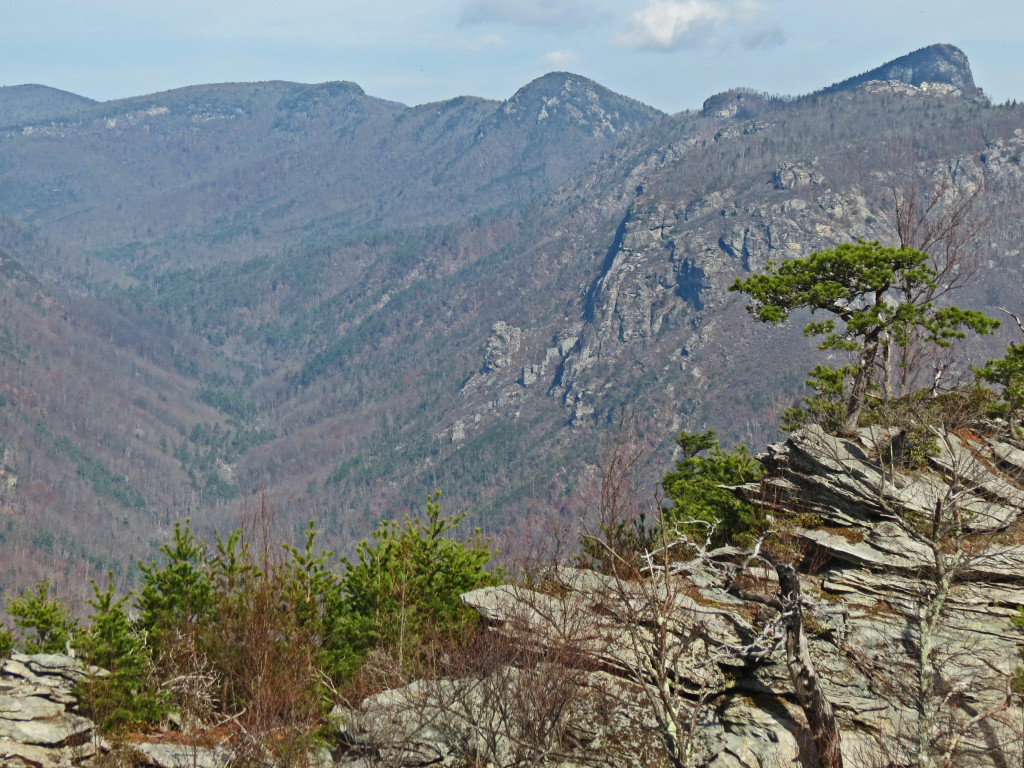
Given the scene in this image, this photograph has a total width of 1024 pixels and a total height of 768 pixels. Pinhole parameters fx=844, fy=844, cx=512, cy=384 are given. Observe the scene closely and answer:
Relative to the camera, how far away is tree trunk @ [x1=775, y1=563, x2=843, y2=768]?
733 inches

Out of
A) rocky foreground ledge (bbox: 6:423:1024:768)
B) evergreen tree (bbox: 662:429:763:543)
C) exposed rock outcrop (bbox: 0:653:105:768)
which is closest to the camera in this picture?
exposed rock outcrop (bbox: 0:653:105:768)

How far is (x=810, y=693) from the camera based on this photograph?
19.0 metres

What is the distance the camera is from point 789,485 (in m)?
28.4

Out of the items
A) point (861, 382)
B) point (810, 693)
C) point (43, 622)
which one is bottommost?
point (43, 622)

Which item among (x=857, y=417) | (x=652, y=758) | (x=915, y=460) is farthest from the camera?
(x=857, y=417)

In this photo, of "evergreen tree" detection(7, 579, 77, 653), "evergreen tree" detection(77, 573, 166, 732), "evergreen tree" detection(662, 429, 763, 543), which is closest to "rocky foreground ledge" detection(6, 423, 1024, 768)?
"evergreen tree" detection(77, 573, 166, 732)

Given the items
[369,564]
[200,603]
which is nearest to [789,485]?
[369,564]

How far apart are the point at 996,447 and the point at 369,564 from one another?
72.4ft

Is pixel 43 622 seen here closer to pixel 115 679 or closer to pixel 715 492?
pixel 115 679

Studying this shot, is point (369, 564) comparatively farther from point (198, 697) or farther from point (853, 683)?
point (853, 683)

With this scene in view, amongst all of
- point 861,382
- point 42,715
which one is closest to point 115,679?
point 42,715

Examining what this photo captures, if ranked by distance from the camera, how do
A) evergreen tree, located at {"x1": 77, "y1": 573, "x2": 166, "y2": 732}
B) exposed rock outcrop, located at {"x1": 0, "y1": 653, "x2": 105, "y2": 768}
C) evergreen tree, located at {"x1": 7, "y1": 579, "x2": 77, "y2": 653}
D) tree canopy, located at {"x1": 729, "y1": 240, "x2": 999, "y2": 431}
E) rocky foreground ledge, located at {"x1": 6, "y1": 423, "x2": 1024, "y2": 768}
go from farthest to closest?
tree canopy, located at {"x1": 729, "y1": 240, "x2": 999, "y2": 431}, evergreen tree, located at {"x1": 7, "y1": 579, "x2": 77, "y2": 653}, evergreen tree, located at {"x1": 77, "y1": 573, "x2": 166, "y2": 732}, rocky foreground ledge, located at {"x1": 6, "y1": 423, "x2": 1024, "y2": 768}, exposed rock outcrop, located at {"x1": 0, "y1": 653, "x2": 105, "y2": 768}

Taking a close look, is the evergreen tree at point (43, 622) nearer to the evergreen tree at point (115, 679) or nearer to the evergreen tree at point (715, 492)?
the evergreen tree at point (115, 679)

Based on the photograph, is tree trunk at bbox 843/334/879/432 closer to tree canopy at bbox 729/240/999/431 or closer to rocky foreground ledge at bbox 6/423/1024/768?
tree canopy at bbox 729/240/999/431
